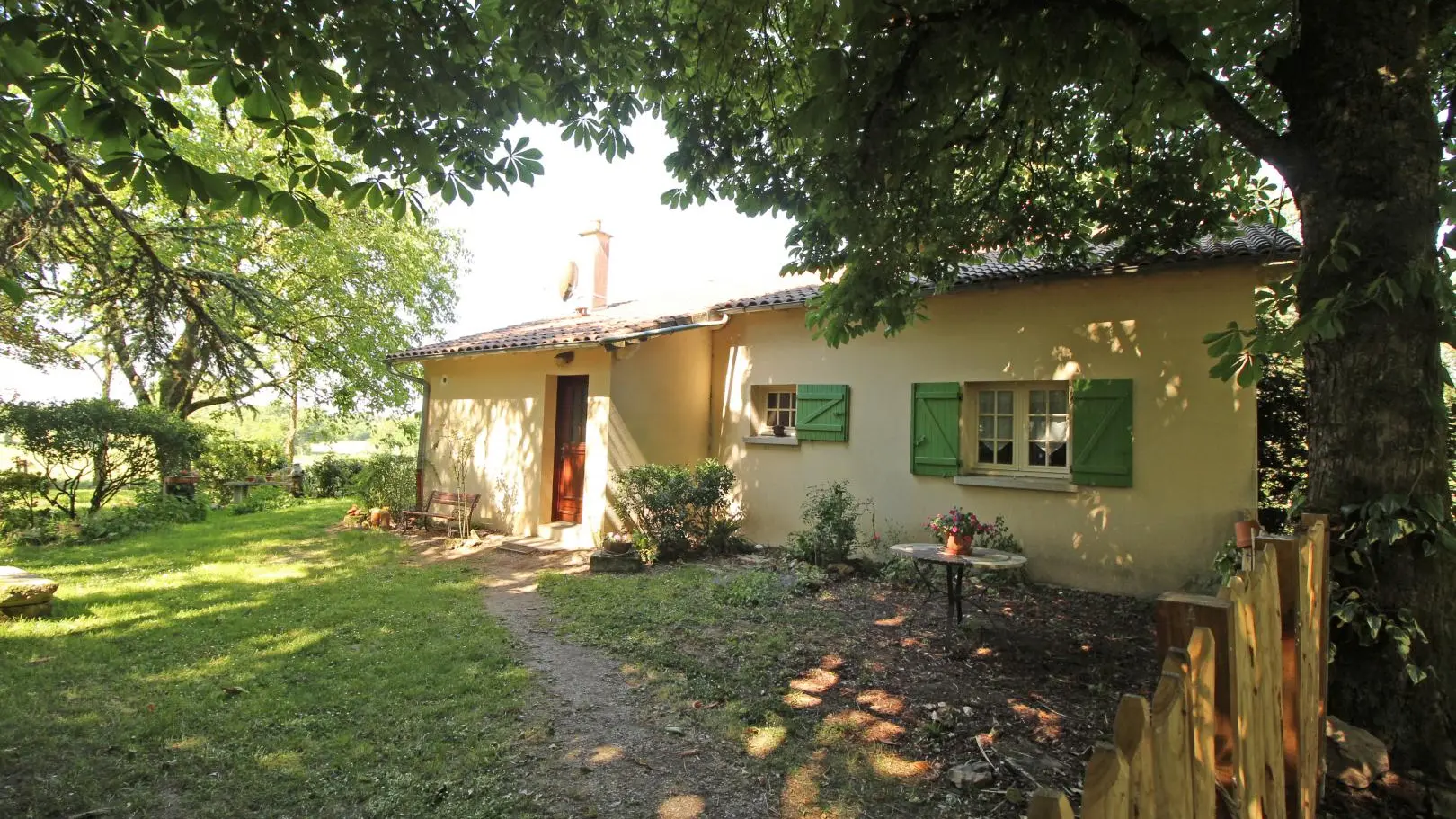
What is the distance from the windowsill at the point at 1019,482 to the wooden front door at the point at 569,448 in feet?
18.2

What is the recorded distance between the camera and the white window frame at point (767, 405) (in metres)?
9.61

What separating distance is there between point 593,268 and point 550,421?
16.3 ft

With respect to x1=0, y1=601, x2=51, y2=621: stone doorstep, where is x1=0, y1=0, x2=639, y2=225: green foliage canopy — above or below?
above

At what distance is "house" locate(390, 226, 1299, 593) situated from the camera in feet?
21.3

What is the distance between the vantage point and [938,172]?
15.6 ft

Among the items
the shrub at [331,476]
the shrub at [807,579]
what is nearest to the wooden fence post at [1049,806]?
the shrub at [807,579]

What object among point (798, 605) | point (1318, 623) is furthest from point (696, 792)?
point (798, 605)

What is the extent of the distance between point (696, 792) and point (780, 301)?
6.75 m

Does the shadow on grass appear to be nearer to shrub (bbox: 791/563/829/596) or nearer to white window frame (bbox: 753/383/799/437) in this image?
shrub (bbox: 791/563/829/596)

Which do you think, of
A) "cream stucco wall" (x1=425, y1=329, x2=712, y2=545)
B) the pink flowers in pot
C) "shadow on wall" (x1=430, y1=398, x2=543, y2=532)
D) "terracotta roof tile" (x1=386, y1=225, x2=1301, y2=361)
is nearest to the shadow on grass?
the pink flowers in pot

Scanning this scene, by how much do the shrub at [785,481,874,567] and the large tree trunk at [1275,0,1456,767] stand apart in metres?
4.79

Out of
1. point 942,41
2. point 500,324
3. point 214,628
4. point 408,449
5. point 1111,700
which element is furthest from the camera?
point 408,449

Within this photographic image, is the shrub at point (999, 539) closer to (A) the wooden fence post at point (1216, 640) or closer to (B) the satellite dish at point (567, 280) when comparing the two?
(A) the wooden fence post at point (1216, 640)

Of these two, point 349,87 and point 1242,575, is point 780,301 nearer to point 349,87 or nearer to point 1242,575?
point 349,87
